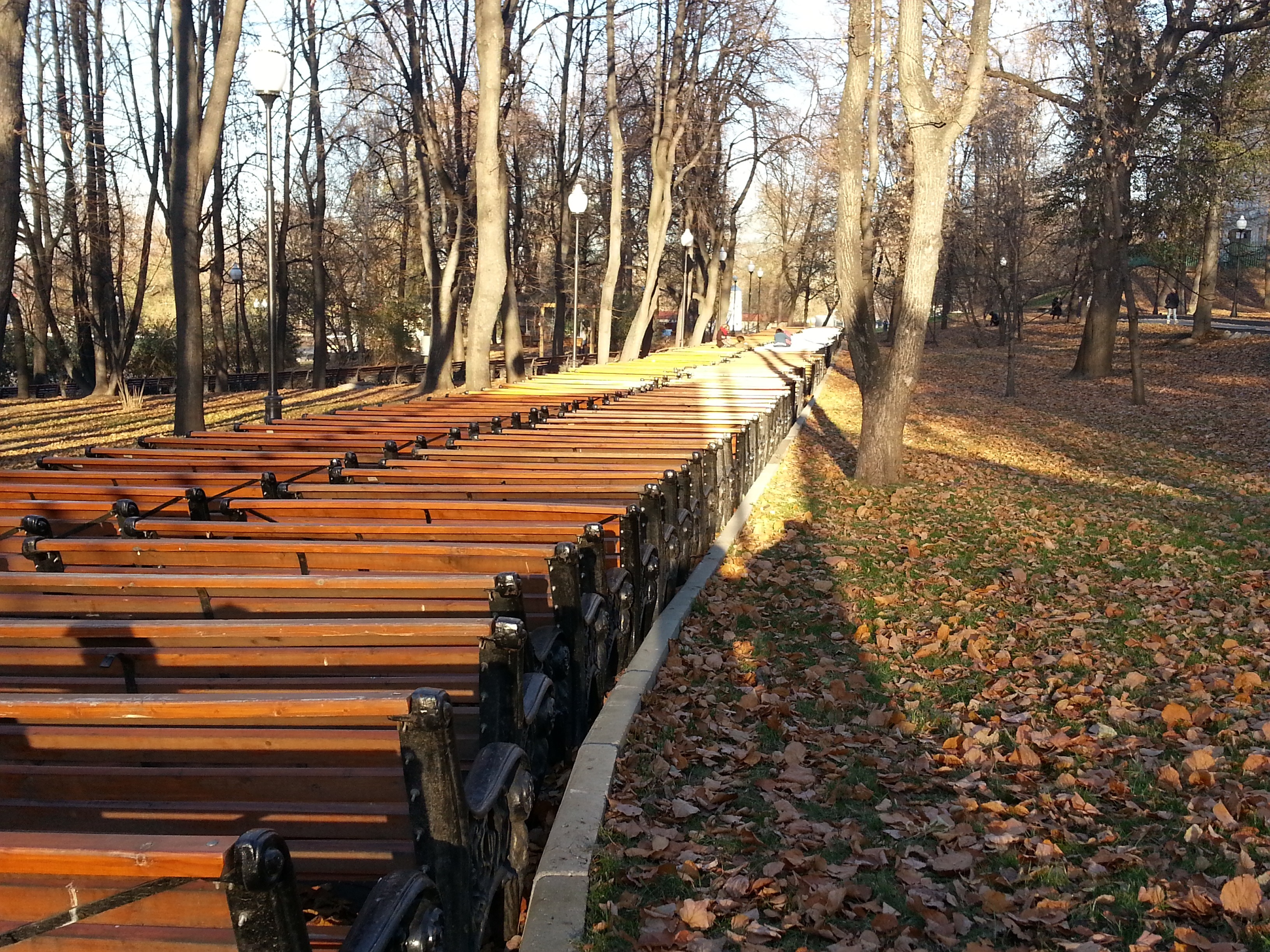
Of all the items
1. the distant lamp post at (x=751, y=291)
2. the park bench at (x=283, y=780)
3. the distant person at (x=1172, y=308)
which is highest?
the distant lamp post at (x=751, y=291)

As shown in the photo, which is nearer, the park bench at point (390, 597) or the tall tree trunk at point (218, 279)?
the park bench at point (390, 597)

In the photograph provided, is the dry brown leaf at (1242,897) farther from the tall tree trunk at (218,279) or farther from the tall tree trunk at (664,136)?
the tall tree trunk at (218,279)

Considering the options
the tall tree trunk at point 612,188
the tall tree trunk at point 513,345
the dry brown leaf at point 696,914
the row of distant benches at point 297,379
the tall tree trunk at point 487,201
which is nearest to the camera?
the dry brown leaf at point 696,914

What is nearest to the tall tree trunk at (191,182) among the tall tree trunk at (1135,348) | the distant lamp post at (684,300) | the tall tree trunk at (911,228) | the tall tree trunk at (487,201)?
the tall tree trunk at (487,201)

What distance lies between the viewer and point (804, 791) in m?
4.53

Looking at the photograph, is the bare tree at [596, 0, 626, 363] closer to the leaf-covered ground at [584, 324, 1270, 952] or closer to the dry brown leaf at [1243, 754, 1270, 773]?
the leaf-covered ground at [584, 324, 1270, 952]

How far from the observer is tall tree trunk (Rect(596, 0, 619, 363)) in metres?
24.4

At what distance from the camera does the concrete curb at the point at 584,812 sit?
3395 mm

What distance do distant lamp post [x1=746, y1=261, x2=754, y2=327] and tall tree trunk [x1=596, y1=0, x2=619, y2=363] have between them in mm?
23648

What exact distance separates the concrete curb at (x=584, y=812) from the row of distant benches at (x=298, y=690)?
0.38 feet

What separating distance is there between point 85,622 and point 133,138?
91.8 feet

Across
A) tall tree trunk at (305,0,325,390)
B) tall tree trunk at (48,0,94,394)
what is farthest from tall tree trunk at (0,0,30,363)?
tall tree trunk at (305,0,325,390)

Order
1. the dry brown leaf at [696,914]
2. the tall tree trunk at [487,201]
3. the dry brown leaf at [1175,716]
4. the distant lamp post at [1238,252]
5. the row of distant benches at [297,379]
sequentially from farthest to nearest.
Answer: the distant lamp post at [1238,252]
the row of distant benches at [297,379]
the tall tree trunk at [487,201]
the dry brown leaf at [1175,716]
the dry brown leaf at [696,914]

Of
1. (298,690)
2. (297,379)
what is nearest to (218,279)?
(297,379)
